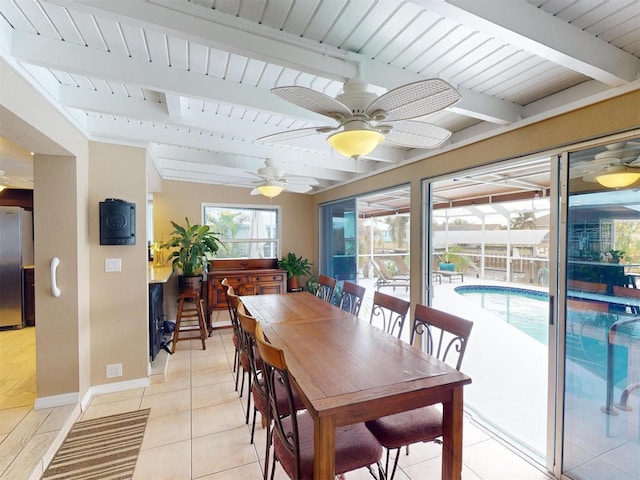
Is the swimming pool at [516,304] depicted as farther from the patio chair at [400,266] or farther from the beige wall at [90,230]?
the beige wall at [90,230]

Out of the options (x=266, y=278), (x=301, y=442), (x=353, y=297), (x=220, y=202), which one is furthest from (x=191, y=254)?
(x=301, y=442)

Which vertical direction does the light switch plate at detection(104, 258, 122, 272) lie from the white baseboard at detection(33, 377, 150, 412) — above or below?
above

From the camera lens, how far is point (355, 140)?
140cm

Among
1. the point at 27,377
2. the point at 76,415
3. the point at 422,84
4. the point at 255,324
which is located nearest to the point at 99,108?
the point at 255,324

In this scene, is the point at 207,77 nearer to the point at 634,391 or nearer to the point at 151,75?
the point at 151,75

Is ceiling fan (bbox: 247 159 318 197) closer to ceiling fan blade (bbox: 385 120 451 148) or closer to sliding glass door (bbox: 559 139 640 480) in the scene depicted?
ceiling fan blade (bbox: 385 120 451 148)

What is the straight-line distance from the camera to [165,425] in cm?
227

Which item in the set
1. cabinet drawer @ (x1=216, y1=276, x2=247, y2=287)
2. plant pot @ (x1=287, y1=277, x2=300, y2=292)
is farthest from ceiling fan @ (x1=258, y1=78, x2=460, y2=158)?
plant pot @ (x1=287, y1=277, x2=300, y2=292)

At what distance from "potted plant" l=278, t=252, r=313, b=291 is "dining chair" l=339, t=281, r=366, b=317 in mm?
2079

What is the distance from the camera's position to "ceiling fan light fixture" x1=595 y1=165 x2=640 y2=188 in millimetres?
1546

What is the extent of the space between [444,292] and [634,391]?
5444mm

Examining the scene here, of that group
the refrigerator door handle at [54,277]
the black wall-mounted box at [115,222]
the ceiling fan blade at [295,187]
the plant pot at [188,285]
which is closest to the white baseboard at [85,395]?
the refrigerator door handle at [54,277]

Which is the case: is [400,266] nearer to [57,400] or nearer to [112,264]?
[112,264]

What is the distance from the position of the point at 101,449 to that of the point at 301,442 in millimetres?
1600
